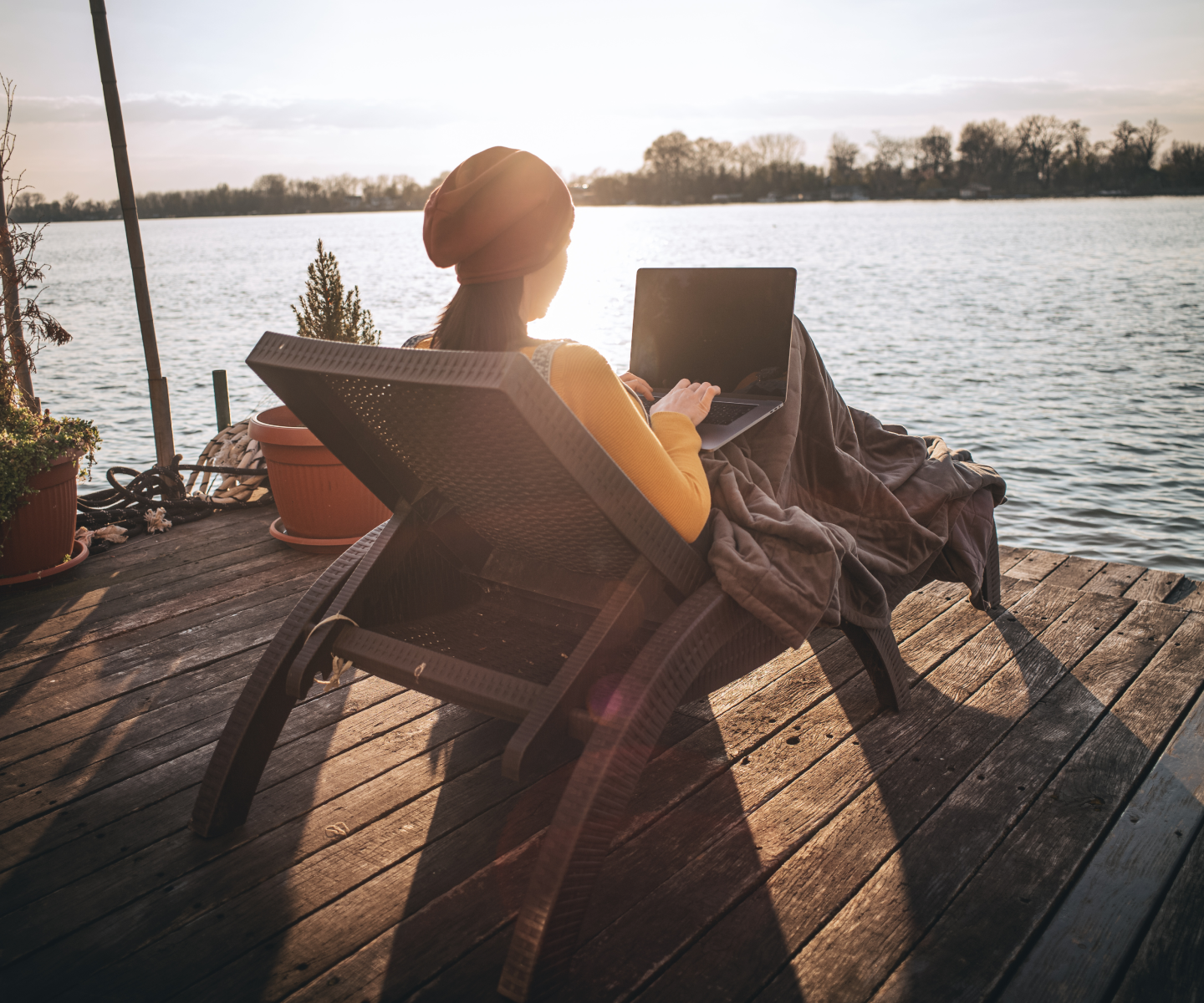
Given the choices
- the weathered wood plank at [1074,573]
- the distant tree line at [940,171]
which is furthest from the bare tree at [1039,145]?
the weathered wood plank at [1074,573]

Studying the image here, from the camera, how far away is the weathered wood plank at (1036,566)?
11.7ft

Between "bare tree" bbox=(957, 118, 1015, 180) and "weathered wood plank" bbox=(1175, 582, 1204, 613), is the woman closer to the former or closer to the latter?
"weathered wood plank" bbox=(1175, 582, 1204, 613)

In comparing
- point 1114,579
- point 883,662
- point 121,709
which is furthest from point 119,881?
point 1114,579

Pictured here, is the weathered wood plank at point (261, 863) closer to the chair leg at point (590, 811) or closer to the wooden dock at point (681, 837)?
the wooden dock at point (681, 837)

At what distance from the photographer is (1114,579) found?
362 cm

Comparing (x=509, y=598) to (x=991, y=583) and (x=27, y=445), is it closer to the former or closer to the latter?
(x=991, y=583)

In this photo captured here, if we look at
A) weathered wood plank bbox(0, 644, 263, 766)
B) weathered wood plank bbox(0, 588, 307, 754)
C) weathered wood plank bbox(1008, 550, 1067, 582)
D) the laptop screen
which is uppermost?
the laptop screen

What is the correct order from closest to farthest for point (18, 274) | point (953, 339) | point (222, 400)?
point (18, 274), point (222, 400), point (953, 339)

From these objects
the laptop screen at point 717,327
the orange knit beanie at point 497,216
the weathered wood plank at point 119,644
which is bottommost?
the weathered wood plank at point 119,644

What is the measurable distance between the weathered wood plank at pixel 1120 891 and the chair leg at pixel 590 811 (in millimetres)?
756

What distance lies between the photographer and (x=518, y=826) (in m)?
1.99

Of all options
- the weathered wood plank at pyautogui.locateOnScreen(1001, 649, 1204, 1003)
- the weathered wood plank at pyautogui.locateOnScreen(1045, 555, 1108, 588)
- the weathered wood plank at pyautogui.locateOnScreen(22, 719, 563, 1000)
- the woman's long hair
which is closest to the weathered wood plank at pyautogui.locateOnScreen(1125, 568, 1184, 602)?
the weathered wood plank at pyautogui.locateOnScreen(1045, 555, 1108, 588)

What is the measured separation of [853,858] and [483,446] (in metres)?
1.20

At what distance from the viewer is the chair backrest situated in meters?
1.38
